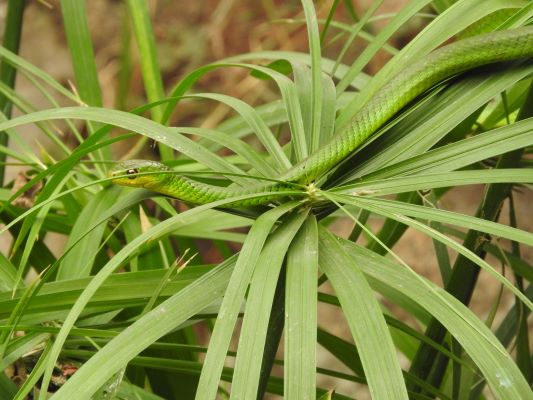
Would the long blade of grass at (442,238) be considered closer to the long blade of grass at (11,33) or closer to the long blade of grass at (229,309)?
the long blade of grass at (229,309)

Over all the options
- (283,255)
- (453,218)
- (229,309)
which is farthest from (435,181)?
(229,309)

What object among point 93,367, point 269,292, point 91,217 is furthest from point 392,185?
point 91,217

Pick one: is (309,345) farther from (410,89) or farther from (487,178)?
(410,89)

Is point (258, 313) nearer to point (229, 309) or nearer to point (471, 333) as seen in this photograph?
point (229, 309)

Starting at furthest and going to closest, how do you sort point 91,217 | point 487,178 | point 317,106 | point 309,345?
point 91,217 < point 317,106 < point 487,178 < point 309,345

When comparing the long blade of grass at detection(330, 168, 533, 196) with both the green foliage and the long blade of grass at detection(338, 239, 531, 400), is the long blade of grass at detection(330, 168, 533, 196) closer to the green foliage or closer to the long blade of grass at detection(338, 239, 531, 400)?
the green foliage

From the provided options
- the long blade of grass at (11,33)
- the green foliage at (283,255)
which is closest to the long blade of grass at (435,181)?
the green foliage at (283,255)

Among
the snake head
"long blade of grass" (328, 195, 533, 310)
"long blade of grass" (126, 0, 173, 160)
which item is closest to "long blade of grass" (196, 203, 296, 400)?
"long blade of grass" (328, 195, 533, 310)
